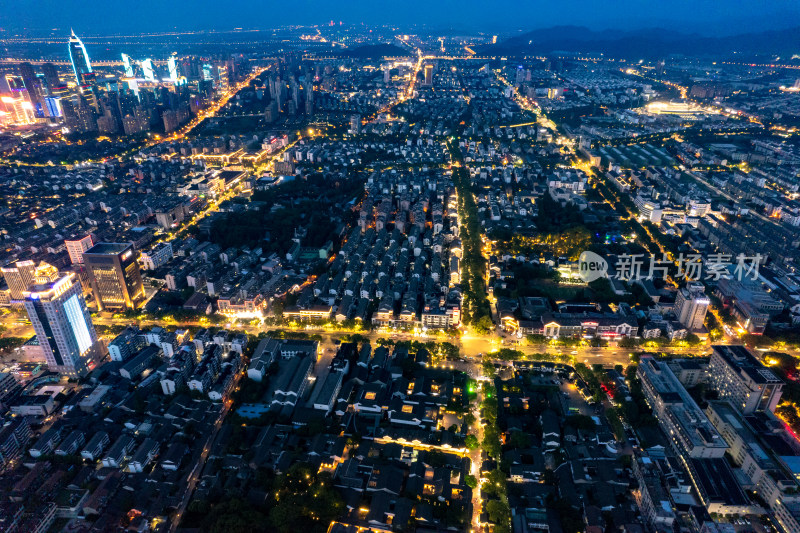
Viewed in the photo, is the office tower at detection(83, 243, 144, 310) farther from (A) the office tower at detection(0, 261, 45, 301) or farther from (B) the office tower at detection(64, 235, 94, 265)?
(B) the office tower at detection(64, 235, 94, 265)

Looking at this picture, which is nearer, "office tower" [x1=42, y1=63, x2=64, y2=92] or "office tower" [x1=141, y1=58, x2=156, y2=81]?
"office tower" [x1=42, y1=63, x2=64, y2=92]

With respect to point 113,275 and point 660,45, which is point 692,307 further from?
point 660,45

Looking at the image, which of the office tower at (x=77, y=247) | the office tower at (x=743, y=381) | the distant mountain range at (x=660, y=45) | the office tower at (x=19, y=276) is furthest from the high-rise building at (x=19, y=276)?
the distant mountain range at (x=660, y=45)

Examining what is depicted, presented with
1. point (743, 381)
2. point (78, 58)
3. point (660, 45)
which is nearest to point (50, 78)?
point (78, 58)

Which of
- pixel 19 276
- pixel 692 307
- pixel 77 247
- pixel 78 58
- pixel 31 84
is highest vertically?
pixel 78 58

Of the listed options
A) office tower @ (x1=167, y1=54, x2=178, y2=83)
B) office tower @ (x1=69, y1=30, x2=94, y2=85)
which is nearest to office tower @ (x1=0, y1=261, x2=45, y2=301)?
office tower @ (x1=69, y1=30, x2=94, y2=85)

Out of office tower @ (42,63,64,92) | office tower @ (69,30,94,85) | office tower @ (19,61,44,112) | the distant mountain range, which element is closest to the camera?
office tower @ (19,61,44,112)

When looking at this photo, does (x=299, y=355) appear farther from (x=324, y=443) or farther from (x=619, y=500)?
(x=619, y=500)

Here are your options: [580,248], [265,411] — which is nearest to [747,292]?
[580,248]
